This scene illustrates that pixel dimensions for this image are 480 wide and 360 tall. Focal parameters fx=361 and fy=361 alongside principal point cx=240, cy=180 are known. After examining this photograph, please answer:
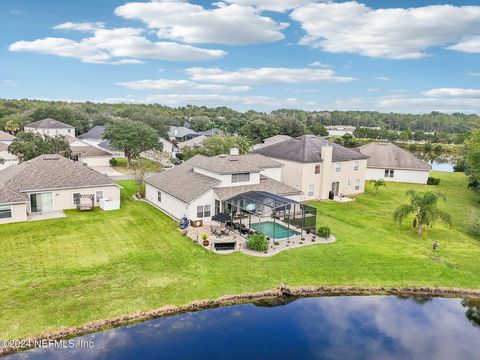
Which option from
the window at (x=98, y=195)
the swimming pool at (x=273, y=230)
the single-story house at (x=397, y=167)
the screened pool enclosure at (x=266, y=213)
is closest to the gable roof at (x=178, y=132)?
the single-story house at (x=397, y=167)

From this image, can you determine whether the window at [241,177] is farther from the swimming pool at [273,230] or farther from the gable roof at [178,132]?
the gable roof at [178,132]

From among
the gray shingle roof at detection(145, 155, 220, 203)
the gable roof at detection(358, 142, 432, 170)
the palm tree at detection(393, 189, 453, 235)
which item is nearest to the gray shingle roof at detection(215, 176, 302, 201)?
the gray shingle roof at detection(145, 155, 220, 203)

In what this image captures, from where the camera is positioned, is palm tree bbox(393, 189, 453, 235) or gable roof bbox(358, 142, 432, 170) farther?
gable roof bbox(358, 142, 432, 170)

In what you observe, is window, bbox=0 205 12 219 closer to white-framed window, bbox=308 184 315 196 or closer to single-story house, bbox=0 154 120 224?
single-story house, bbox=0 154 120 224

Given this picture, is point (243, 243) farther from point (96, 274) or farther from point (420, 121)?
point (420, 121)

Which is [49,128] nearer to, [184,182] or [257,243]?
[184,182]

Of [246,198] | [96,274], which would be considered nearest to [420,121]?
[246,198]

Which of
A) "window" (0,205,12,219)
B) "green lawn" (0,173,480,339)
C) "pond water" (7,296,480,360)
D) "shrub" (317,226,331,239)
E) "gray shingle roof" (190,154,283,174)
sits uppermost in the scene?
"gray shingle roof" (190,154,283,174)

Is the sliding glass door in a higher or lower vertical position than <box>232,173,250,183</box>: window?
lower
